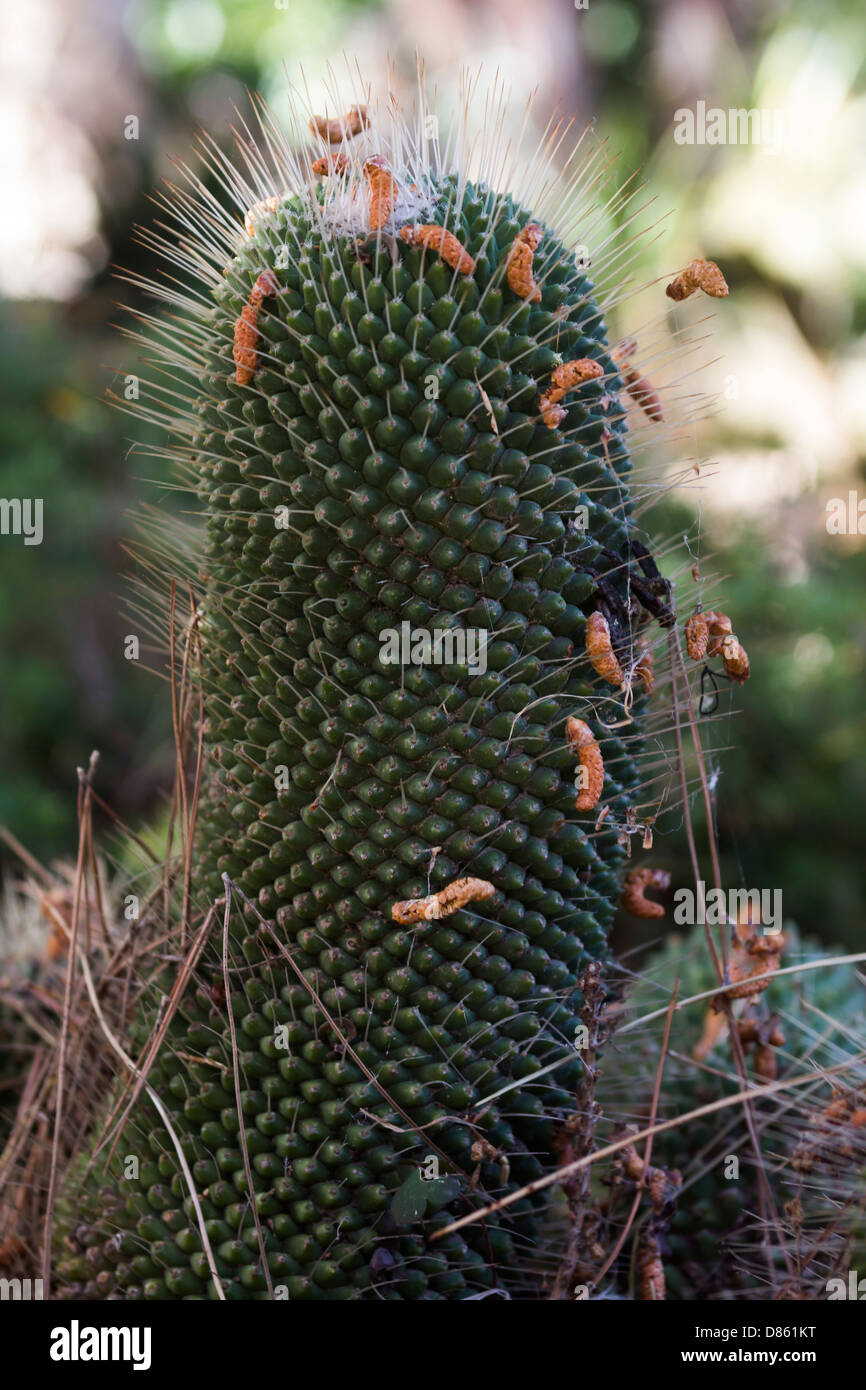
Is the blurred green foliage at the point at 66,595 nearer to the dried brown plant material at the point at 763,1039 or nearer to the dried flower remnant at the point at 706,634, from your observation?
the dried brown plant material at the point at 763,1039

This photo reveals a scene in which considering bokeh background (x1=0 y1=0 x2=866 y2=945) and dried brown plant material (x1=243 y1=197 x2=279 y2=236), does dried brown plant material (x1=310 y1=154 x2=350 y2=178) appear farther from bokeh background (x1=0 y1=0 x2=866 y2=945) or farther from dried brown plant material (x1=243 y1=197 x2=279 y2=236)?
bokeh background (x1=0 y1=0 x2=866 y2=945)

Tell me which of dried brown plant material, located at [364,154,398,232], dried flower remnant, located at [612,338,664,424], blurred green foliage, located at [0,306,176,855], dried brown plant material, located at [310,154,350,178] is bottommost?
dried flower remnant, located at [612,338,664,424]

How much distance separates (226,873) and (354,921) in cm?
17

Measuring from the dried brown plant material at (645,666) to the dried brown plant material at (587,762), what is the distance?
0.36 ft

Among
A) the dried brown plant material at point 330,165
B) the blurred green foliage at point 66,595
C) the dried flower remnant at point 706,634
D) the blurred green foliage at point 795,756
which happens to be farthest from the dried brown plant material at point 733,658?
the blurred green foliage at point 66,595

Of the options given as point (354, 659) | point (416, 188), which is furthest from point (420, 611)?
point (416, 188)

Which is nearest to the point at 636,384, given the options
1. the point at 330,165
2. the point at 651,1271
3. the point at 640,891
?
the point at 330,165

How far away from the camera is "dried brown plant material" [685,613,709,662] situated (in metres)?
1.23

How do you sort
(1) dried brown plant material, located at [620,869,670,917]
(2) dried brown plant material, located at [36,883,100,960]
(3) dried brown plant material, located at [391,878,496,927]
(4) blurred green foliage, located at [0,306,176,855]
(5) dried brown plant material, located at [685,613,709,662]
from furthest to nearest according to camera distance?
(4) blurred green foliage, located at [0,306,176,855]
(2) dried brown plant material, located at [36,883,100,960]
(1) dried brown plant material, located at [620,869,670,917]
(5) dried brown plant material, located at [685,613,709,662]
(3) dried brown plant material, located at [391,878,496,927]

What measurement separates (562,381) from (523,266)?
119 millimetres

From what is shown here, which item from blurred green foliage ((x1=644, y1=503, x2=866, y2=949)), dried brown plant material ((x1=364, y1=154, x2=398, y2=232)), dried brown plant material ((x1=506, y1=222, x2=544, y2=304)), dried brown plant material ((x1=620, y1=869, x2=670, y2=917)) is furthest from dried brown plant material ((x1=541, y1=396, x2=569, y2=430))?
blurred green foliage ((x1=644, y1=503, x2=866, y2=949))

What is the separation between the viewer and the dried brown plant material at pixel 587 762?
1.16m

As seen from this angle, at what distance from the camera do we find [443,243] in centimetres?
114

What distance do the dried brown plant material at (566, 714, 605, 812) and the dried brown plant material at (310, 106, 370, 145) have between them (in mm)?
665
